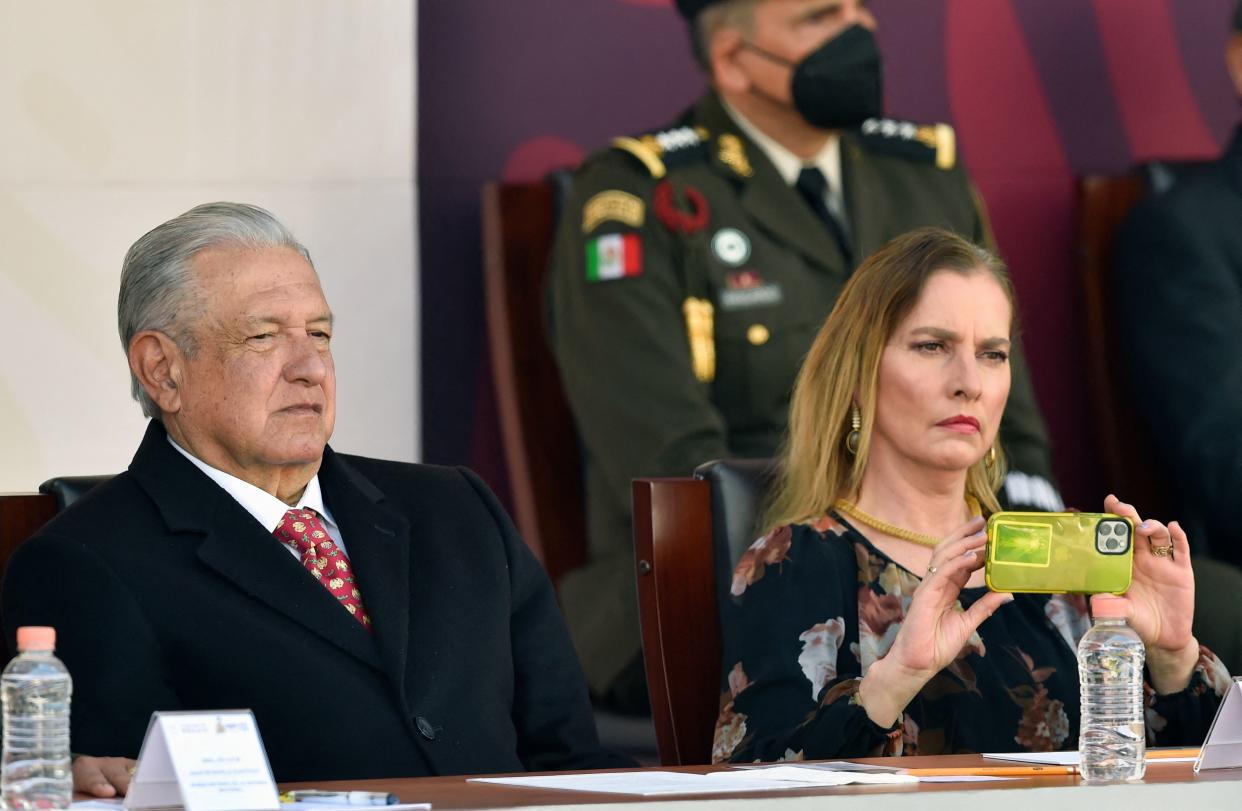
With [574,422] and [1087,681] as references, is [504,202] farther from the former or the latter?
[1087,681]

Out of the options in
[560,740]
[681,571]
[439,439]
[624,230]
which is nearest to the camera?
[560,740]

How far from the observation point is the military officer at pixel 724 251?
3826 mm

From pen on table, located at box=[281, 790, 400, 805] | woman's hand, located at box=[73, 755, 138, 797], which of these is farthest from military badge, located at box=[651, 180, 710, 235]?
pen on table, located at box=[281, 790, 400, 805]

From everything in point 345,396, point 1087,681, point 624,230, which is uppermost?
point 624,230

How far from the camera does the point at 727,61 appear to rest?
416cm

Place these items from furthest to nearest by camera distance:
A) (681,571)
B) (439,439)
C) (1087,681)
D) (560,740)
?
(439,439)
(681,571)
(560,740)
(1087,681)

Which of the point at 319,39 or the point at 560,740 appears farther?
the point at 319,39

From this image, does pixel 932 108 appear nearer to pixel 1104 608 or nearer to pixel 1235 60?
pixel 1235 60

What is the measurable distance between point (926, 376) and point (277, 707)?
1058mm

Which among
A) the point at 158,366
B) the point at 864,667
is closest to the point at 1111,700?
the point at 864,667

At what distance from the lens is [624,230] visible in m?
3.86

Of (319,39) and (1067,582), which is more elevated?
(319,39)

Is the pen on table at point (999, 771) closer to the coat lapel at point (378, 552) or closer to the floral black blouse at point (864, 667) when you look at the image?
the floral black blouse at point (864, 667)

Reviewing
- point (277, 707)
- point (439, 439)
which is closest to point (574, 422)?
point (439, 439)
